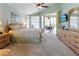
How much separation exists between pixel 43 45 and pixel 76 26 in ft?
3.02

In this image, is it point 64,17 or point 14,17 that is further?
point 64,17

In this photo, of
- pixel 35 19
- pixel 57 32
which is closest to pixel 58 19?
pixel 57 32

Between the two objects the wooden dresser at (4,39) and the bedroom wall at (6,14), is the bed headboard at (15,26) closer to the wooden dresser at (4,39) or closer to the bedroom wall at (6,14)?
the bedroom wall at (6,14)

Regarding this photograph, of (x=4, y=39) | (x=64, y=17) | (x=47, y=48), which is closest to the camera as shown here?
(x=47, y=48)

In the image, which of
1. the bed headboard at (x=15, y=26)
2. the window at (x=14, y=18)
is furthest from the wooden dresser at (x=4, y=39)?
the window at (x=14, y=18)

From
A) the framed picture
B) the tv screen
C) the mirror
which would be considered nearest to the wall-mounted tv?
the tv screen

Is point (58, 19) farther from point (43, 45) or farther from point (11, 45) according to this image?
point (11, 45)

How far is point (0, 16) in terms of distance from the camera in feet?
10.3

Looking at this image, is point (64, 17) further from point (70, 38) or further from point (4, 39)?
point (4, 39)

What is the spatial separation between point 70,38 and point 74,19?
1.72 feet

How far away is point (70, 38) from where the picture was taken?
3.41 m

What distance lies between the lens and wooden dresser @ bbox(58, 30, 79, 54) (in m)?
3.19

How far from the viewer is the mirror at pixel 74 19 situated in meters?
3.08

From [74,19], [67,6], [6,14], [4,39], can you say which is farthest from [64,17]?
[4,39]
